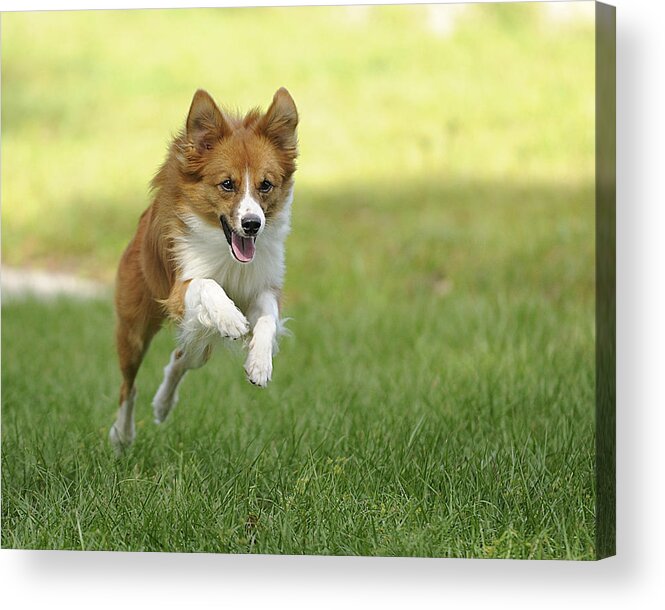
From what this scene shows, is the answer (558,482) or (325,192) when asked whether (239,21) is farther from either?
(558,482)

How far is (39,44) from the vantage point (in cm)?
802

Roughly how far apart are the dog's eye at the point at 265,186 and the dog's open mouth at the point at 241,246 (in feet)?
0.58

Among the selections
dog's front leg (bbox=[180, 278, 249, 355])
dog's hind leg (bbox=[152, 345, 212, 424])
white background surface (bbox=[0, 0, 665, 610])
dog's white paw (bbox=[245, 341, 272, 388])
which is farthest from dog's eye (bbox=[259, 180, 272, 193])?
white background surface (bbox=[0, 0, 665, 610])

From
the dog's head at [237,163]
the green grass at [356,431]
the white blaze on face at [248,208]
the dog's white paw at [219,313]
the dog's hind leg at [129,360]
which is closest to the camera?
the dog's white paw at [219,313]

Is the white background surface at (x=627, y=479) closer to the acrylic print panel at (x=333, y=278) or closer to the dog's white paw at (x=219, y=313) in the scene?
the acrylic print panel at (x=333, y=278)

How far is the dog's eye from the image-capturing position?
451cm

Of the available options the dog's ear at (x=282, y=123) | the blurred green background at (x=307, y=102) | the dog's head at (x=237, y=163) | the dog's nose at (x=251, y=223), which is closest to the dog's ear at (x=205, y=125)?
the dog's head at (x=237, y=163)

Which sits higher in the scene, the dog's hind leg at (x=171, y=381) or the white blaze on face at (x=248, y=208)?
the white blaze on face at (x=248, y=208)

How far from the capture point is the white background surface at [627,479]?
179 inches

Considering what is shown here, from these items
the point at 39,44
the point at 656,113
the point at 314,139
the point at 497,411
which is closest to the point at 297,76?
the point at 314,139

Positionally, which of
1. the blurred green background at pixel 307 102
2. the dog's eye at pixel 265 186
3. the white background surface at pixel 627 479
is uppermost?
the blurred green background at pixel 307 102

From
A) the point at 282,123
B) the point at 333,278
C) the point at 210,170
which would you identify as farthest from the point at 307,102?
the point at 210,170

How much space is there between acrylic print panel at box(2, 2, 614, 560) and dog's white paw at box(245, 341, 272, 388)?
0.01m

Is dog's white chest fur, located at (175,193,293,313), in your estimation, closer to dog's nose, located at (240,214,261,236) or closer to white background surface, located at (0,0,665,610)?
dog's nose, located at (240,214,261,236)
